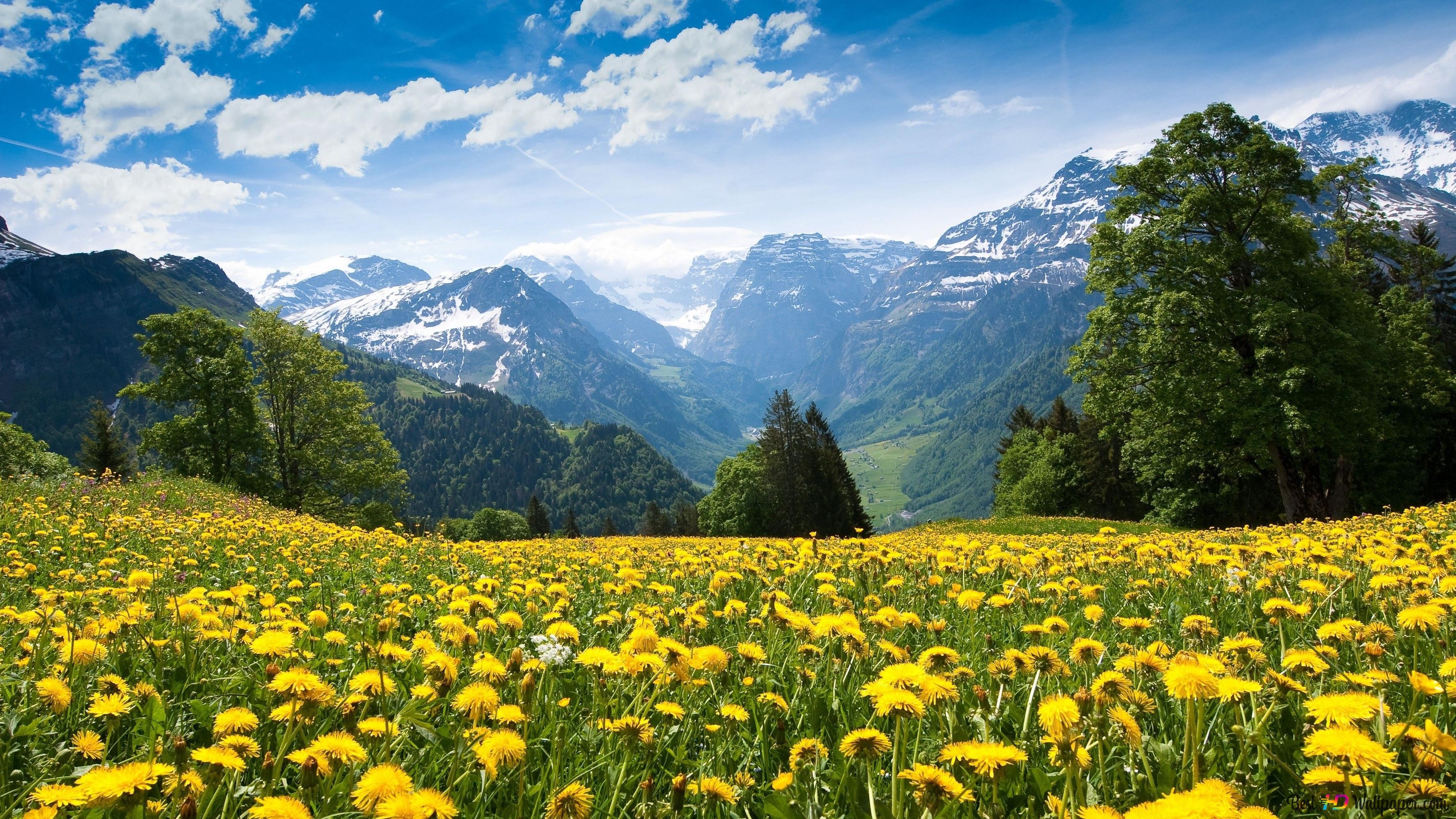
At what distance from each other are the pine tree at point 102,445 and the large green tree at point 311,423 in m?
25.7

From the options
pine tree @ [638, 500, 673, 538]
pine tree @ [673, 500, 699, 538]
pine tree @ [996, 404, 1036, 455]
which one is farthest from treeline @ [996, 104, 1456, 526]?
pine tree @ [638, 500, 673, 538]

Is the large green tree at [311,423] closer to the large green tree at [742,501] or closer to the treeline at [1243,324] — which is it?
the large green tree at [742,501]

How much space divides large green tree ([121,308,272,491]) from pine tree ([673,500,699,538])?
5983 centimetres

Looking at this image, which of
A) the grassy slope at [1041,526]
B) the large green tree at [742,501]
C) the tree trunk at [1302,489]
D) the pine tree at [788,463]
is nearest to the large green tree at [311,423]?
the pine tree at [788,463]

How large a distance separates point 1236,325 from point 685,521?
85.6m

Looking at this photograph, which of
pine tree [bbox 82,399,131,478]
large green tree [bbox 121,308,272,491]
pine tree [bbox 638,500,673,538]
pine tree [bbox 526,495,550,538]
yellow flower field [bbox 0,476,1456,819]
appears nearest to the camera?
yellow flower field [bbox 0,476,1456,819]

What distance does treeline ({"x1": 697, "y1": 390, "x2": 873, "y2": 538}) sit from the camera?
5600 cm

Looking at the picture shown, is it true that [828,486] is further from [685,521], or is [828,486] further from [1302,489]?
[685,521]

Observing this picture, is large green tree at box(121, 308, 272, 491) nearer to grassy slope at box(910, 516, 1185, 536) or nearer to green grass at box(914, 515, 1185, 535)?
grassy slope at box(910, 516, 1185, 536)

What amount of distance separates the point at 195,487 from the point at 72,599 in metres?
19.7

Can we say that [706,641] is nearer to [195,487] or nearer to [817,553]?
[817,553]

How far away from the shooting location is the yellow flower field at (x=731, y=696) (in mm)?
1916

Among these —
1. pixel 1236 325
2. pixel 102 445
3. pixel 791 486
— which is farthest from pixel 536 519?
pixel 1236 325

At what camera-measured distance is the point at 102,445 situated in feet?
177
